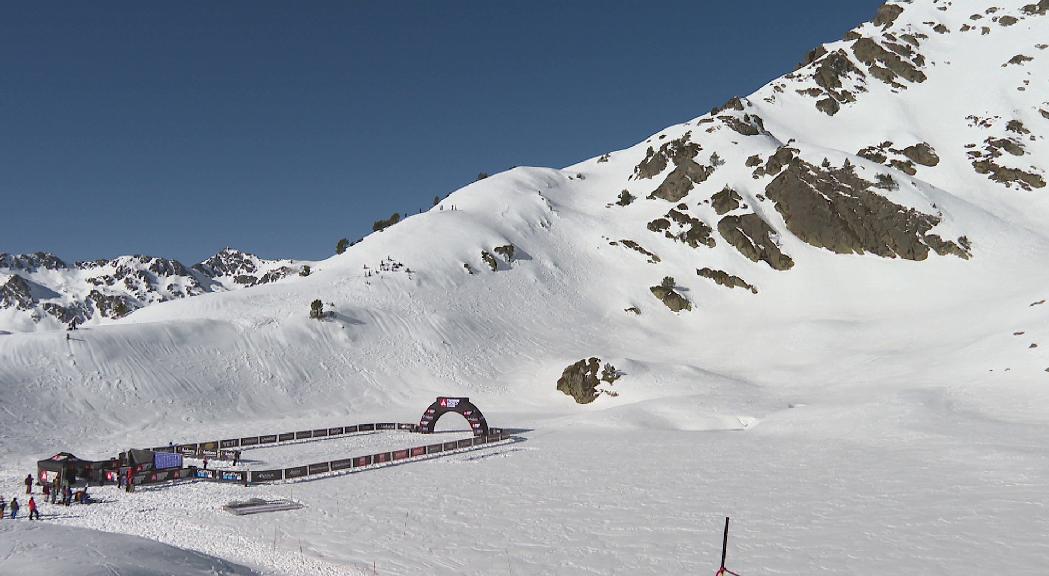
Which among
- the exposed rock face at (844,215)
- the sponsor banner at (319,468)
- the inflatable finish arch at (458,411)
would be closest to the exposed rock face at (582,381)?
the inflatable finish arch at (458,411)

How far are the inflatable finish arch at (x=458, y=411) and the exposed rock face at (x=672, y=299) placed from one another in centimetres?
4834

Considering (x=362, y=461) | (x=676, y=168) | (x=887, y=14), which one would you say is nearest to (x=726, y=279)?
(x=676, y=168)

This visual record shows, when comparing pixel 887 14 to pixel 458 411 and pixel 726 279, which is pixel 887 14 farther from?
pixel 458 411

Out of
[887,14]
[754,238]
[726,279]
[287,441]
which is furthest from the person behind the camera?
[887,14]

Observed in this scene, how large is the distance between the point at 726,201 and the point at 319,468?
85.9 meters

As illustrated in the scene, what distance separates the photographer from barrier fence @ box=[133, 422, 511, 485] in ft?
100

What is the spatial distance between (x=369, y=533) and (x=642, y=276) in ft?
251

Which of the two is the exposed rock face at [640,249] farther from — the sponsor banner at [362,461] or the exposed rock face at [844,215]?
the sponsor banner at [362,461]

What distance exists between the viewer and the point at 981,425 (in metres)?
37.7

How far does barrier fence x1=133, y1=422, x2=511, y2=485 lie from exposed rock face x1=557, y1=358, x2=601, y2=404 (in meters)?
15.6

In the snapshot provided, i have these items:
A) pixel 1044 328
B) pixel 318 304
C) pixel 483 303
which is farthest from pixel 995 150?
pixel 318 304

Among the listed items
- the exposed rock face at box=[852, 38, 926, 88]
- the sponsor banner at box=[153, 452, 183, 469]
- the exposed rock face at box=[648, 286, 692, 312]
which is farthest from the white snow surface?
the exposed rock face at box=[852, 38, 926, 88]

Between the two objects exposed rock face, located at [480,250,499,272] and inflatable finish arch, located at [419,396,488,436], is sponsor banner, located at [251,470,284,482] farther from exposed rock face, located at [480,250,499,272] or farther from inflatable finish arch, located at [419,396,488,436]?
exposed rock face, located at [480,250,499,272]

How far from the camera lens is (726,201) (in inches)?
4035
